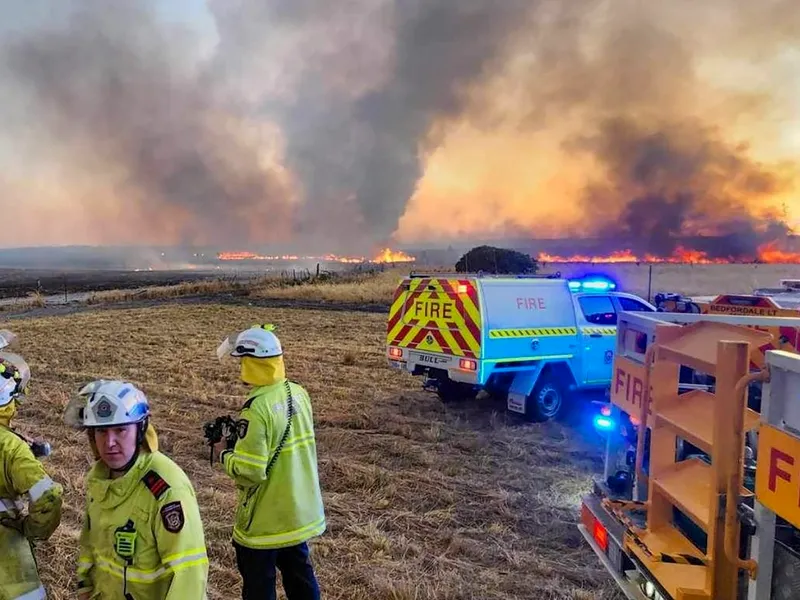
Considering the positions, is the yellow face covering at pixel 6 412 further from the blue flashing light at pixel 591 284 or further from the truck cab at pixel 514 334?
the blue flashing light at pixel 591 284

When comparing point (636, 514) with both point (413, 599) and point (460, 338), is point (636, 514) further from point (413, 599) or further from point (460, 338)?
point (460, 338)

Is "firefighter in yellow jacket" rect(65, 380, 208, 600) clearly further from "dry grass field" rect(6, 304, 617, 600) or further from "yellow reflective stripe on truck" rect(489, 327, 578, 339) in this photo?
"yellow reflective stripe on truck" rect(489, 327, 578, 339)

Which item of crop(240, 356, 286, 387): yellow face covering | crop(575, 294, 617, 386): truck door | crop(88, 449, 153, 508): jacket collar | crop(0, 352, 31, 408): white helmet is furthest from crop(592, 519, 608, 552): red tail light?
crop(575, 294, 617, 386): truck door

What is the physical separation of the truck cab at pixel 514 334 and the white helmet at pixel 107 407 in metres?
6.07

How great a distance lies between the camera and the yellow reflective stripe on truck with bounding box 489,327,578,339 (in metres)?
8.22

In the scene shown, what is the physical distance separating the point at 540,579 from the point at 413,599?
0.97 m

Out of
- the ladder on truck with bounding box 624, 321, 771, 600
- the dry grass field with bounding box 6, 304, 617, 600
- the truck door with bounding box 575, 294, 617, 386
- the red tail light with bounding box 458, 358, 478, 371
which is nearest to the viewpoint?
the ladder on truck with bounding box 624, 321, 771, 600

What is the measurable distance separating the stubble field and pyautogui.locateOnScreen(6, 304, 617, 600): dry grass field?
2 centimetres

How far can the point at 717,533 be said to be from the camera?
2424mm

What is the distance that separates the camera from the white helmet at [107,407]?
2.32 m

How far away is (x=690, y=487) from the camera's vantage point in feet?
9.63

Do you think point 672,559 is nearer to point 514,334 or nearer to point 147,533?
point 147,533

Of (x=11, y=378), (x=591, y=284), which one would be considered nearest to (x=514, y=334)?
(x=591, y=284)

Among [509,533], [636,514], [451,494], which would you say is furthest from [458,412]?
[636,514]
